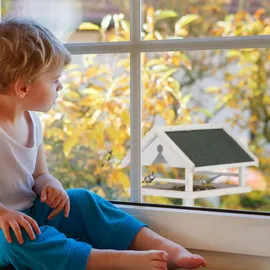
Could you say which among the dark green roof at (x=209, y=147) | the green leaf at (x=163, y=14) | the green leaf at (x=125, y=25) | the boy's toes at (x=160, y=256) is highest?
the green leaf at (x=163, y=14)

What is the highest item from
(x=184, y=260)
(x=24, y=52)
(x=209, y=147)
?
(x=24, y=52)

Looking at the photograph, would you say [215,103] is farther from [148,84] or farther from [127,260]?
[127,260]

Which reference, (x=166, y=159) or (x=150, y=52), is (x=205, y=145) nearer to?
(x=166, y=159)

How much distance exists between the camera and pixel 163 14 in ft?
4.12

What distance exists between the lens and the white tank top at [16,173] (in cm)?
114

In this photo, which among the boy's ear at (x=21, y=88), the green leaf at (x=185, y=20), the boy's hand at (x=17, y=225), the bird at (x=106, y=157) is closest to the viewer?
the boy's hand at (x=17, y=225)

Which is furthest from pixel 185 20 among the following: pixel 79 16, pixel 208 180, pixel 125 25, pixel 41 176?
pixel 41 176

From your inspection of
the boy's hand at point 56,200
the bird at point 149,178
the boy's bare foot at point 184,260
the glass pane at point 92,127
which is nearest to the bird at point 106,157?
the glass pane at point 92,127

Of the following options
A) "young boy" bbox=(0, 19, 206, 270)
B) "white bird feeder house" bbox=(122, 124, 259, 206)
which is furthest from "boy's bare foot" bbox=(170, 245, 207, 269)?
"white bird feeder house" bbox=(122, 124, 259, 206)

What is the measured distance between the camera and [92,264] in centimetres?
102

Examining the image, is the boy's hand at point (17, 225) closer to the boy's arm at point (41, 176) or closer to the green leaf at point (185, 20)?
the boy's arm at point (41, 176)

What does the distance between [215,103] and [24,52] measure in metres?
0.45

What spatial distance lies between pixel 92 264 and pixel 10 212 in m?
0.19

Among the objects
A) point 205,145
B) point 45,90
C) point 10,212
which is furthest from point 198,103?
point 10,212
